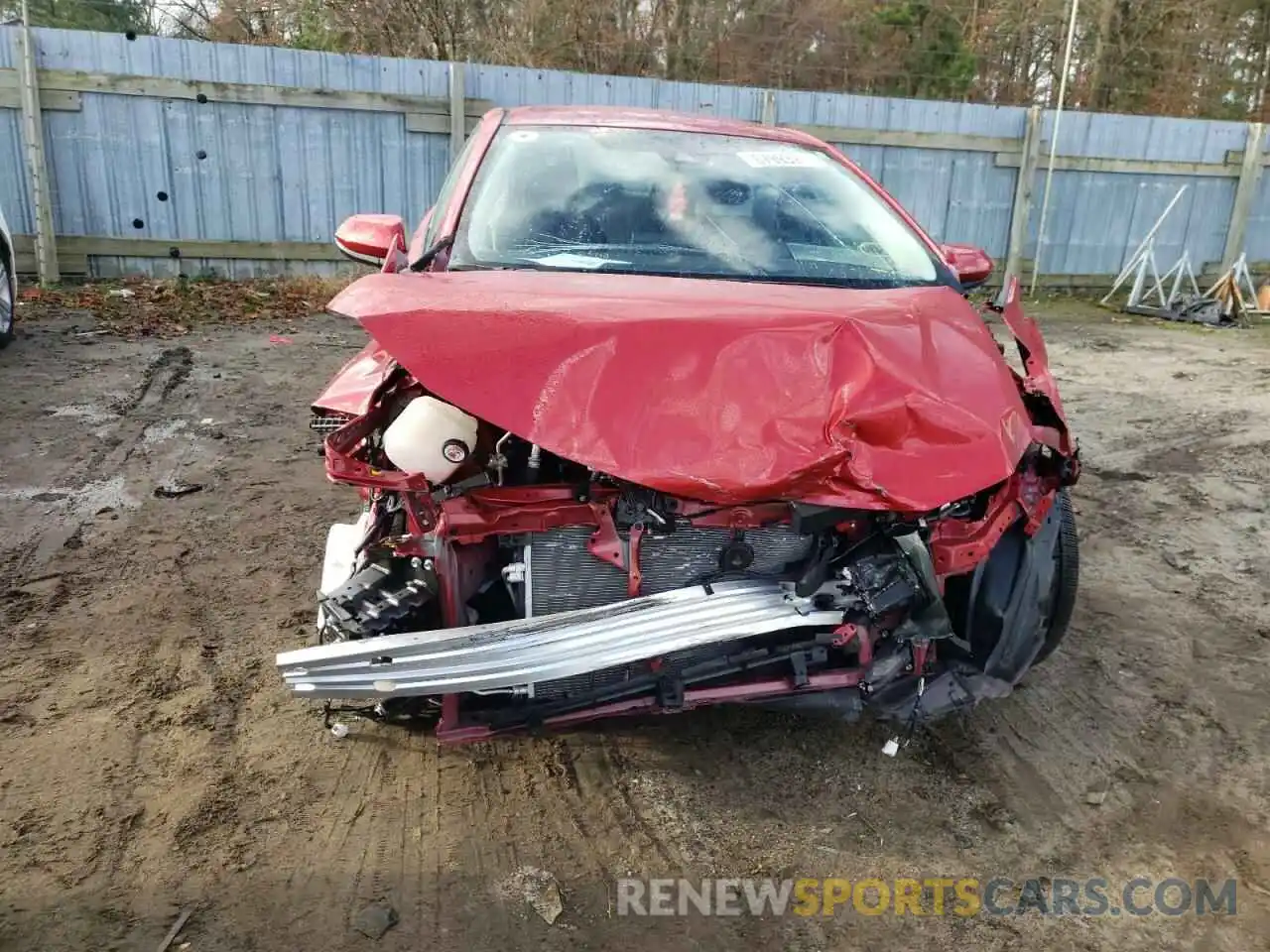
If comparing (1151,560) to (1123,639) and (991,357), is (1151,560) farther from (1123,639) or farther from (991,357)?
(991,357)

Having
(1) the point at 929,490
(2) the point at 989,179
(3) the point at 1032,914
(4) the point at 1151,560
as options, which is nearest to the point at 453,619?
(1) the point at 929,490

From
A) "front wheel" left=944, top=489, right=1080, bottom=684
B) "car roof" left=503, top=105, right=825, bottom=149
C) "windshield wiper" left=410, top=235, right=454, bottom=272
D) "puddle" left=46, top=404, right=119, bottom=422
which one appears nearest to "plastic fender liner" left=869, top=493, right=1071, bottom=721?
"front wheel" left=944, top=489, right=1080, bottom=684

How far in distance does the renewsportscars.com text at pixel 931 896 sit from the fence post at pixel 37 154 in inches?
347

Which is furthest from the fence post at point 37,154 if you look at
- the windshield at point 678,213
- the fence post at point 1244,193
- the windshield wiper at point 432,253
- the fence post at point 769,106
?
the fence post at point 1244,193

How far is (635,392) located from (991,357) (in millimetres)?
1050

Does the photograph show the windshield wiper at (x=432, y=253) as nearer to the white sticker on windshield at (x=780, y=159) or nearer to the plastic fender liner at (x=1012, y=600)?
the white sticker on windshield at (x=780, y=159)

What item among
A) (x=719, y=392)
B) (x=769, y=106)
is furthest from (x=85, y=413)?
(x=769, y=106)

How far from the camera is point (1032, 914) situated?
7.49 ft

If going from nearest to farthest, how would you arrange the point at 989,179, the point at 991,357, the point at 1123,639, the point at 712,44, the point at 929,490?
the point at 929,490, the point at 991,357, the point at 1123,639, the point at 989,179, the point at 712,44

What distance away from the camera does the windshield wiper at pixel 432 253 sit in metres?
3.11

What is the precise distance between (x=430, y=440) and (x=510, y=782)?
1.02 metres

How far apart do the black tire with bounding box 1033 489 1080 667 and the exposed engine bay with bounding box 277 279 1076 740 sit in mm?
162

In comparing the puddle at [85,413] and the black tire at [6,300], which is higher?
the black tire at [6,300]

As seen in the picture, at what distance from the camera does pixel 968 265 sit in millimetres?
3691
